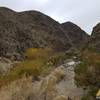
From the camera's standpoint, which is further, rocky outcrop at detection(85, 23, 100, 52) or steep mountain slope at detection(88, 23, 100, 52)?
steep mountain slope at detection(88, 23, 100, 52)

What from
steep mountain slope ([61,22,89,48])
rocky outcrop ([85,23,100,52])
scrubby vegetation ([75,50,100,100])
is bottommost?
scrubby vegetation ([75,50,100,100])

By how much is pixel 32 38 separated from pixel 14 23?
546 cm

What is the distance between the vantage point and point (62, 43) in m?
117

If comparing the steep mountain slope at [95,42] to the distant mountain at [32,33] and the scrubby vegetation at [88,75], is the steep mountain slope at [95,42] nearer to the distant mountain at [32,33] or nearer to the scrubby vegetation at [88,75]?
the scrubby vegetation at [88,75]

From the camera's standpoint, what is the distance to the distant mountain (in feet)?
278

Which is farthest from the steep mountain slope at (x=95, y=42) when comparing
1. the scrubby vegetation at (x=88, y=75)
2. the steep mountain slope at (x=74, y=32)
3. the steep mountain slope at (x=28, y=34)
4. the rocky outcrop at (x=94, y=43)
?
the steep mountain slope at (x=74, y=32)

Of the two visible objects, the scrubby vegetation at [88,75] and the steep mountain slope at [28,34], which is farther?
the steep mountain slope at [28,34]

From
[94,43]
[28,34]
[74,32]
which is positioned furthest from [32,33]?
[94,43]

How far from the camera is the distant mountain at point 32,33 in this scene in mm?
84856

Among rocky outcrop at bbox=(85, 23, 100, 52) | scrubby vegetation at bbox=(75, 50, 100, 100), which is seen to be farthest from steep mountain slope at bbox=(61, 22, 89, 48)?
scrubby vegetation at bbox=(75, 50, 100, 100)

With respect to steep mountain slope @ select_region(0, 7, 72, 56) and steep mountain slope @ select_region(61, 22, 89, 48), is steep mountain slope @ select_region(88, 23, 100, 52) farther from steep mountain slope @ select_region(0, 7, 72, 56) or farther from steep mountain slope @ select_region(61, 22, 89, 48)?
steep mountain slope @ select_region(61, 22, 89, 48)

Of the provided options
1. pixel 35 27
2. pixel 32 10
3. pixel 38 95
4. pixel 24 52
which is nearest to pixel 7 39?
pixel 24 52

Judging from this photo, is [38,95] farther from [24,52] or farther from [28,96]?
[24,52]

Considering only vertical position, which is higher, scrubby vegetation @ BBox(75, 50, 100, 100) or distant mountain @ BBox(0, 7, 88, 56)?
distant mountain @ BBox(0, 7, 88, 56)
